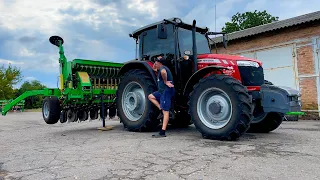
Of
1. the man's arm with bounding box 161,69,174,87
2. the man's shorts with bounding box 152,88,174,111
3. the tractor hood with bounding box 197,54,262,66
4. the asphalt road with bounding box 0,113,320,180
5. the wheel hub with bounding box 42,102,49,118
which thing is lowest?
the asphalt road with bounding box 0,113,320,180

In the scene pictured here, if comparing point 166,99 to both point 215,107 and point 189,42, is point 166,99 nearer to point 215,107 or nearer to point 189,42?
point 215,107

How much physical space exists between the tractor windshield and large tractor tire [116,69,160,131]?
1053mm

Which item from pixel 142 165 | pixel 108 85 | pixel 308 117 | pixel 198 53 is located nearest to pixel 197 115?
pixel 198 53

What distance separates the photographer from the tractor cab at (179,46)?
20.1 feet

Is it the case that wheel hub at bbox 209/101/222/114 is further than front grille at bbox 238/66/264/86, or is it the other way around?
front grille at bbox 238/66/264/86

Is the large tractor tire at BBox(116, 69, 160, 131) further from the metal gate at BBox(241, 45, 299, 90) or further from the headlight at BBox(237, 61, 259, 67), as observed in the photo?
the metal gate at BBox(241, 45, 299, 90)

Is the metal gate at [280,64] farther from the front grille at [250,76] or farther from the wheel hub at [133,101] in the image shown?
the wheel hub at [133,101]

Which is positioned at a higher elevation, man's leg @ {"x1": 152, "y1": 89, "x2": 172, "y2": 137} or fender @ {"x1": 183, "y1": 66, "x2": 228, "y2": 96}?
fender @ {"x1": 183, "y1": 66, "x2": 228, "y2": 96}

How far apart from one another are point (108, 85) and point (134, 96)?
178 centimetres

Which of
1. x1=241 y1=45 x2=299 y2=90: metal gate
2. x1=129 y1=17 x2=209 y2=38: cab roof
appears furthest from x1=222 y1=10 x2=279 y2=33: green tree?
x1=129 y1=17 x2=209 y2=38: cab roof

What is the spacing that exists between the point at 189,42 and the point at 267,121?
2473 mm

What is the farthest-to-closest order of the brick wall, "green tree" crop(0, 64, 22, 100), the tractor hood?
"green tree" crop(0, 64, 22, 100), the brick wall, the tractor hood

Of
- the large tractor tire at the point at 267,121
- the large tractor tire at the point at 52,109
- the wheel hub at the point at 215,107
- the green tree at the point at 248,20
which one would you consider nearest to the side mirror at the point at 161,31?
the wheel hub at the point at 215,107

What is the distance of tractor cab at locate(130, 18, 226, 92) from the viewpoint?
6121mm
